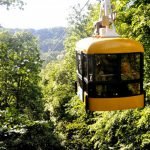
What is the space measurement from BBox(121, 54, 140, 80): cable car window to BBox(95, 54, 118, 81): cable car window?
187mm

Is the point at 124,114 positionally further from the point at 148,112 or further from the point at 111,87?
the point at 111,87

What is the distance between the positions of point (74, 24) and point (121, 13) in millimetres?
23446

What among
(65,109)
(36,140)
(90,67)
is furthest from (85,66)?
(65,109)

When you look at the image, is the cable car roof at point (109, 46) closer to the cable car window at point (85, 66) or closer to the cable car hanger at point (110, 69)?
the cable car hanger at point (110, 69)

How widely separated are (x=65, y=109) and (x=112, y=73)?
1528 cm

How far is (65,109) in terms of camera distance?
2352 cm

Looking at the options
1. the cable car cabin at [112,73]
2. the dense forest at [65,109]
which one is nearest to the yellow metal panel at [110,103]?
the cable car cabin at [112,73]

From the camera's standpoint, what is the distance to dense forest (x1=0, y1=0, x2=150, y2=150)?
10823 millimetres

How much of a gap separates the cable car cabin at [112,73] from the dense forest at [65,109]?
1.67 metres

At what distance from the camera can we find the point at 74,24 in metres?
37.2

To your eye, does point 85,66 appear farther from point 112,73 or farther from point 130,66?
point 130,66

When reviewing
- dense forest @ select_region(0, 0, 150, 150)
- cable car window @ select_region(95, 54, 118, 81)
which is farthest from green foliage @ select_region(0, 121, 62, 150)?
cable car window @ select_region(95, 54, 118, 81)

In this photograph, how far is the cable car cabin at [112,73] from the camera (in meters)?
8.11

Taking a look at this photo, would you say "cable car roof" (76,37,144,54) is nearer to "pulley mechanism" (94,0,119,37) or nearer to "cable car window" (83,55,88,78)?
"pulley mechanism" (94,0,119,37)
